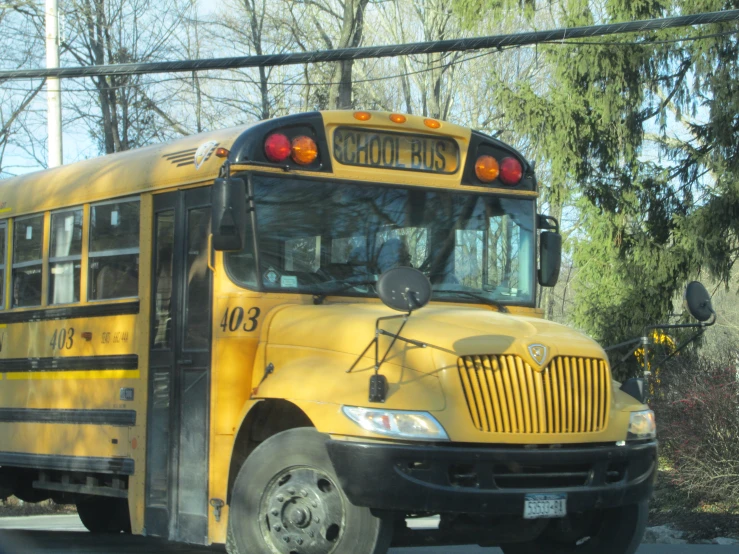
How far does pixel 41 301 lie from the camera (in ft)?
25.8

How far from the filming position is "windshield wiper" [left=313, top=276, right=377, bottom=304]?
6234 mm

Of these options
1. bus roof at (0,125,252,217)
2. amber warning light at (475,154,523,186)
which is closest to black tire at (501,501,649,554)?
amber warning light at (475,154,523,186)

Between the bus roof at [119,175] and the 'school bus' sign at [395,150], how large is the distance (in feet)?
1.97

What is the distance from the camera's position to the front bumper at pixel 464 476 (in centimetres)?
515

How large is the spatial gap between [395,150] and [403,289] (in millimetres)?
1579

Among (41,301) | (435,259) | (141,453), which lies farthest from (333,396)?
(41,301)

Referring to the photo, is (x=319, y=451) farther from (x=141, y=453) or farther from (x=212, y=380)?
(x=141, y=453)

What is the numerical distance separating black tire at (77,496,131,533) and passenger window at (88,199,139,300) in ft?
8.89

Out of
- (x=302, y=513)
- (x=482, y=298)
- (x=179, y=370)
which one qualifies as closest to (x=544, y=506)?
(x=302, y=513)

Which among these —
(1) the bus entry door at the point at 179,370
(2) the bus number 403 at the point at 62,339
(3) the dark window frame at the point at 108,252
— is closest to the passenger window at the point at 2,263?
(2) the bus number 403 at the point at 62,339

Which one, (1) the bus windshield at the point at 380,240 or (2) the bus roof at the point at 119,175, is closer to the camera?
(1) the bus windshield at the point at 380,240

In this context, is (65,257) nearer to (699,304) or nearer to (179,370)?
(179,370)

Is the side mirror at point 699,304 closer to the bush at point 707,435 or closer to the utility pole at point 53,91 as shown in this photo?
the bush at point 707,435

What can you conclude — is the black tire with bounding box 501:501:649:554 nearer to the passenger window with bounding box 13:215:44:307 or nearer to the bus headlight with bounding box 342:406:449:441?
the bus headlight with bounding box 342:406:449:441
